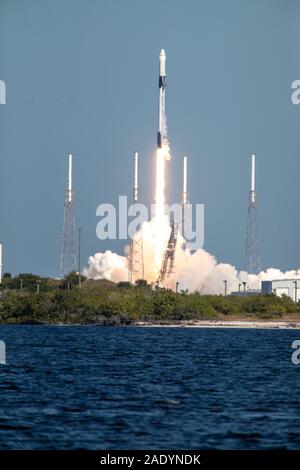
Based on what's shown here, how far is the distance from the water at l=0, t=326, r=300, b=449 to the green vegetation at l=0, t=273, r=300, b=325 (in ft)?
200

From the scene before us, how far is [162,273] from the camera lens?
645ft

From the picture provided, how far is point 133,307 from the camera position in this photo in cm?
17825

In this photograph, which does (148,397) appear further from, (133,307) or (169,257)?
(169,257)

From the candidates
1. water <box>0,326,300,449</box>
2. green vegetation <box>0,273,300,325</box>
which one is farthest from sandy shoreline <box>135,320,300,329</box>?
water <box>0,326,300,449</box>

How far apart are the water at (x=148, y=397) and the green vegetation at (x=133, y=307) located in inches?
2397

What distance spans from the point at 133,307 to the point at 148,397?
11196cm

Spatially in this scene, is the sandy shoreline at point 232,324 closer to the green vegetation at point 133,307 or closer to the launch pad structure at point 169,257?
the green vegetation at point 133,307

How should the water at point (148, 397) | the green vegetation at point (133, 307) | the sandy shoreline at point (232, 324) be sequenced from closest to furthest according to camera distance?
the water at point (148, 397), the sandy shoreline at point (232, 324), the green vegetation at point (133, 307)

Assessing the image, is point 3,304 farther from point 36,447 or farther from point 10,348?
point 36,447

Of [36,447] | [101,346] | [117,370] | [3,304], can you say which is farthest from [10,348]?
[3,304]

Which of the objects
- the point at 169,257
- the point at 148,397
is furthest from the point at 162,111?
the point at 148,397

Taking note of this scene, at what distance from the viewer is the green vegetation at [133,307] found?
583ft

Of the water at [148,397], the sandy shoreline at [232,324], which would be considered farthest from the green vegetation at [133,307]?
the water at [148,397]
